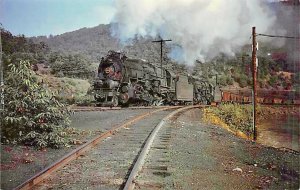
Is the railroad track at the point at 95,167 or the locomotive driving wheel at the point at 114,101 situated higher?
the locomotive driving wheel at the point at 114,101

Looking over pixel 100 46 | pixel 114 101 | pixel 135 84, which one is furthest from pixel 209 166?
pixel 100 46

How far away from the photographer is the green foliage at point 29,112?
268 inches

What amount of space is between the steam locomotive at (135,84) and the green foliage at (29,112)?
12775 mm

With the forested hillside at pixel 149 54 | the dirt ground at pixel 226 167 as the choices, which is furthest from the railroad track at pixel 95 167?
the forested hillside at pixel 149 54

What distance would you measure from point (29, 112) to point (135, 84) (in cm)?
1472

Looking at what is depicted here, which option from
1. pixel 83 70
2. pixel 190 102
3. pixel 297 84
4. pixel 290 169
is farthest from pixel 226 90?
pixel 297 84

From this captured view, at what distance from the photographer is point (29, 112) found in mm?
7141

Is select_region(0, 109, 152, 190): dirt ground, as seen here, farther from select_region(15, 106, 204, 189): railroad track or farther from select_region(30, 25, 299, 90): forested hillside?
select_region(30, 25, 299, 90): forested hillside

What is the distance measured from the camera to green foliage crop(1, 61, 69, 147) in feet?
22.3

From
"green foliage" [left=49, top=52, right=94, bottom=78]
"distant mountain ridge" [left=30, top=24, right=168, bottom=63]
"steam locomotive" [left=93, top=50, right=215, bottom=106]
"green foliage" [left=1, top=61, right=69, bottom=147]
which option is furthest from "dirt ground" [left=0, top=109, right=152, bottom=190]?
"distant mountain ridge" [left=30, top=24, right=168, bottom=63]

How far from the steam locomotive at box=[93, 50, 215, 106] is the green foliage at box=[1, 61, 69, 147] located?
12775 mm

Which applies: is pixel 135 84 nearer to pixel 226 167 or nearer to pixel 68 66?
pixel 68 66

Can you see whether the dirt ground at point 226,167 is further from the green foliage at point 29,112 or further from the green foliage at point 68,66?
the green foliage at point 68,66

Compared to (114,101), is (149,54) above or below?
above
